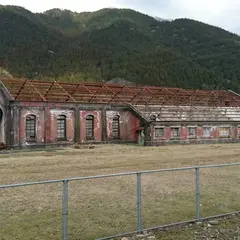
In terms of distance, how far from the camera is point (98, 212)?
10023 millimetres

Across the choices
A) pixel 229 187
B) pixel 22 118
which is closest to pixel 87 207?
pixel 229 187

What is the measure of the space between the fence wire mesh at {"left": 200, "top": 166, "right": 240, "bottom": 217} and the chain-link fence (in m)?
0.03

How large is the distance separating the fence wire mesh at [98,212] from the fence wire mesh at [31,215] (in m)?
0.48

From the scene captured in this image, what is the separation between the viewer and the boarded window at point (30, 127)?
135 ft

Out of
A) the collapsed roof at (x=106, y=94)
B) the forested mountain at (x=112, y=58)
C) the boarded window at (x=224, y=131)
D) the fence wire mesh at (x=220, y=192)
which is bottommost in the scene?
the fence wire mesh at (x=220, y=192)

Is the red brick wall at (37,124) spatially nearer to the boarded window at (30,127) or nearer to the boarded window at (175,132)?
the boarded window at (30,127)

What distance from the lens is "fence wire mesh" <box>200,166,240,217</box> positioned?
39.4 feet

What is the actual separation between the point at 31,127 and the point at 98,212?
32662 millimetres

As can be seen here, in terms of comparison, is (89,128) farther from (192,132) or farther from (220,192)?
(220,192)

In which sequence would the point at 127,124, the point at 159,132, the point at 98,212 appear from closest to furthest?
the point at 98,212 < the point at 159,132 < the point at 127,124

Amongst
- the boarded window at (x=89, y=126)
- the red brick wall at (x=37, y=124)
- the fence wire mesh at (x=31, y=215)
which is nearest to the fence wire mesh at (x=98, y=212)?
the fence wire mesh at (x=31, y=215)

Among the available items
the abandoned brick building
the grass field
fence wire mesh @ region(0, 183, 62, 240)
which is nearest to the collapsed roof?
the abandoned brick building

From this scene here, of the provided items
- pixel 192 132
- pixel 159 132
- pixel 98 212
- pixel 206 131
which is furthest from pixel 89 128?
pixel 98 212

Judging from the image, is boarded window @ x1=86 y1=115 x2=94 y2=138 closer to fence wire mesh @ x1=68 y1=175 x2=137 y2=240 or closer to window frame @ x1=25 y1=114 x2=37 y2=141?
window frame @ x1=25 y1=114 x2=37 y2=141
